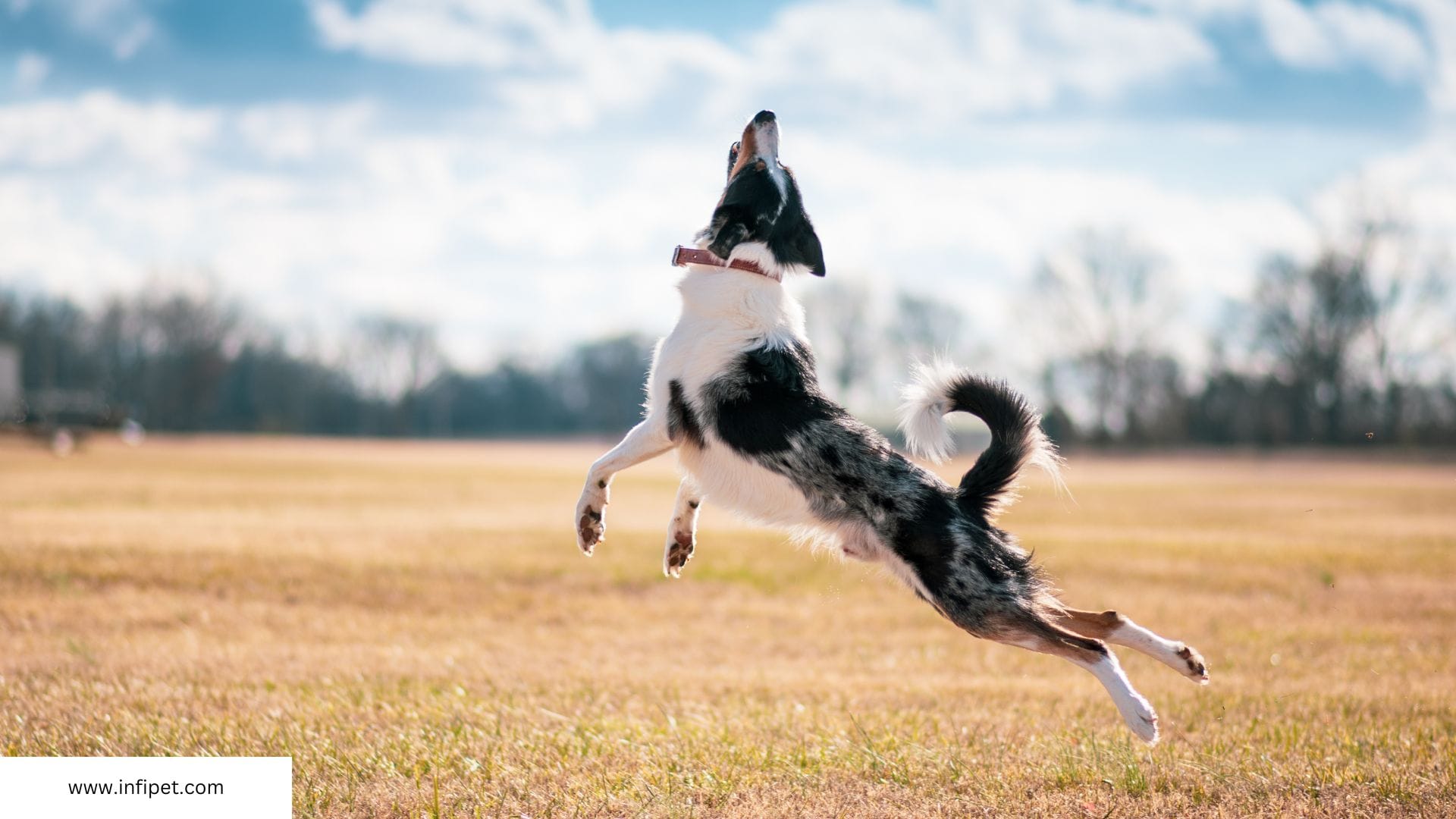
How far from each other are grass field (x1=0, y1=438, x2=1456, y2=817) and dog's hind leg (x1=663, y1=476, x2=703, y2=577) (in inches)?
39.5

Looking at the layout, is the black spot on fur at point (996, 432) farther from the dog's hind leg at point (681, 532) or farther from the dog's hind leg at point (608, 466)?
the dog's hind leg at point (608, 466)

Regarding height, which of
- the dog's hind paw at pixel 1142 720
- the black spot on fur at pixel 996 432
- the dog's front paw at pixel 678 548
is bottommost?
the dog's hind paw at pixel 1142 720

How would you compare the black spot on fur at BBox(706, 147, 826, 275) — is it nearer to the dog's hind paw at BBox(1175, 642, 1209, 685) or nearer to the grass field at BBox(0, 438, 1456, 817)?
the dog's hind paw at BBox(1175, 642, 1209, 685)

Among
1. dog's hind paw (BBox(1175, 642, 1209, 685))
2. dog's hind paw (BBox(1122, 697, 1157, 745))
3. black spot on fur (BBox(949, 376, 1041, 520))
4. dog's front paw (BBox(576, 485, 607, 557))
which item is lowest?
dog's hind paw (BBox(1122, 697, 1157, 745))

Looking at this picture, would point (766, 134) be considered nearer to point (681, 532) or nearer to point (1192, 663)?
point (681, 532)

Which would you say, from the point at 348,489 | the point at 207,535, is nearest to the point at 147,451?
the point at 348,489

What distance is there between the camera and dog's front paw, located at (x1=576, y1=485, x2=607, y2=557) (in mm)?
4949

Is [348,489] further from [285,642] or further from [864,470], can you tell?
[864,470]

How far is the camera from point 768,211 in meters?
5.24

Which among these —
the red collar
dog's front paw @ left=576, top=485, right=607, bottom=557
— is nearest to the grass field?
dog's front paw @ left=576, top=485, right=607, bottom=557

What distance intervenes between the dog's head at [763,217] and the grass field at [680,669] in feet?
8.03

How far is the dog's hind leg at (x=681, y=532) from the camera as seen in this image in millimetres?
5199

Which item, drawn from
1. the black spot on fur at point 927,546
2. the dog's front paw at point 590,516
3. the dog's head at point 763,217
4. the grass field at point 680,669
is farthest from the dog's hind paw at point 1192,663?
the dog's front paw at point 590,516

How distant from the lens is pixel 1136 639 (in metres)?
4.70
